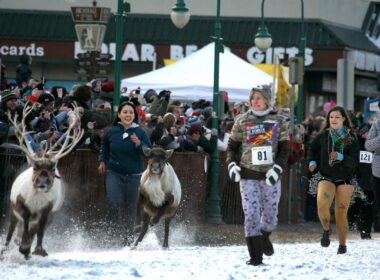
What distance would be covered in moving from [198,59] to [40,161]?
16.2 meters

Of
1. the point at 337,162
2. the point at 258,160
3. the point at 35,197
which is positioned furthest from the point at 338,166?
the point at 35,197

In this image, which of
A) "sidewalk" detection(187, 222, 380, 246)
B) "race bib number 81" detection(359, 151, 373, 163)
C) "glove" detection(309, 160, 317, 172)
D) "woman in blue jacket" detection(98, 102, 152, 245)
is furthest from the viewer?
"sidewalk" detection(187, 222, 380, 246)

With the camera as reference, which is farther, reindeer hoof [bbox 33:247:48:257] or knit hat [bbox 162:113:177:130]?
knit hat [bbox 162:113:177:130]

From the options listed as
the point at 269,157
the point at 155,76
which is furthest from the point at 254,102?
the point at 155,76

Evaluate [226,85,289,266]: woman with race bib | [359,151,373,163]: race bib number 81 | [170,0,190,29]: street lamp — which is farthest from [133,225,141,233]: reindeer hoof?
[170,0,190,29]: street lamp

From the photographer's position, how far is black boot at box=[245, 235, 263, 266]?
1315 centimetres

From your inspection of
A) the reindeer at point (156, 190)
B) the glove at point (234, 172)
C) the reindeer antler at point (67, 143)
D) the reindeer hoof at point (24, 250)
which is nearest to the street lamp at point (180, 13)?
the reindeer at point (156, 190)

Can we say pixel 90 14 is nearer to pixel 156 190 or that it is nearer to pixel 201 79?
pixel 201 79

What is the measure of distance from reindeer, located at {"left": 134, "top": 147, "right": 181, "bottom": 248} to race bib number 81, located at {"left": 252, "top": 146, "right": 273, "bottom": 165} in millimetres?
2812

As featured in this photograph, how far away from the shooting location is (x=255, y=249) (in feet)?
43.2

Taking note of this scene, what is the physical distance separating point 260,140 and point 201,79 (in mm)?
14721

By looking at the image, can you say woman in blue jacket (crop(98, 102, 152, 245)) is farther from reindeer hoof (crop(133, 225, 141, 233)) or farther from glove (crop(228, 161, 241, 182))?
glove (crop(228, 161, 241, 182))

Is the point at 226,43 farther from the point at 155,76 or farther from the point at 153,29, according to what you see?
the point at 155,76

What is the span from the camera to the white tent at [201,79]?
27391mm
